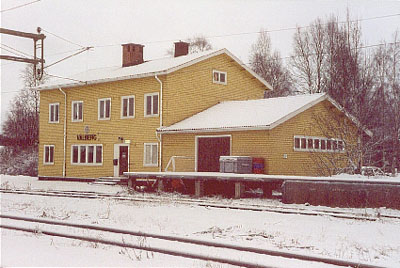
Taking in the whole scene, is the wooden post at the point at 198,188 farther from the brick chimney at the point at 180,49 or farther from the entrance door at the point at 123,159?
the brick chimney at the point at 180,49

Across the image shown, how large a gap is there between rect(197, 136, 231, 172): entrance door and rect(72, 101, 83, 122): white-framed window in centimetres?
977

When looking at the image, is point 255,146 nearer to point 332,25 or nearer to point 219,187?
point 219,187

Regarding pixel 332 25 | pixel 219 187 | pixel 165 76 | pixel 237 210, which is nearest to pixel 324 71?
pixel 332 25

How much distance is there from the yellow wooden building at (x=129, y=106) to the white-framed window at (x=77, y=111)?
0.06 m

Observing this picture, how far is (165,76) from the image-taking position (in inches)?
1121

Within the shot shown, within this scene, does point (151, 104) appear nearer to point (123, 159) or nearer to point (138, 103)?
point (138, 103)

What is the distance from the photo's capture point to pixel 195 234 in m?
11.4

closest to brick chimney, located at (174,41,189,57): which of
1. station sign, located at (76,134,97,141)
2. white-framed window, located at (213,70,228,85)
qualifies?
white-framed window, located at (213,70,228,85)

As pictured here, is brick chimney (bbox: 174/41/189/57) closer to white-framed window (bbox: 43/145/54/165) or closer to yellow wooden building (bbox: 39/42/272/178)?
yellow wooden building (bbox: 39/42/272/178)

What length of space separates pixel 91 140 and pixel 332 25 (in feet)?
68.7

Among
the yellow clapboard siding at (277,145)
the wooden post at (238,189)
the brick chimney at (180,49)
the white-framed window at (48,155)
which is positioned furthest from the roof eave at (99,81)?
the wooden post at (238,189)

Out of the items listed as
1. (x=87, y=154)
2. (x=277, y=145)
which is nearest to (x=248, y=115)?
(x=277, y=145)

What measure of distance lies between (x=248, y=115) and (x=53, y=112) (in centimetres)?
1510

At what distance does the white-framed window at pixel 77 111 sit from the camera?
33500 millimetres
